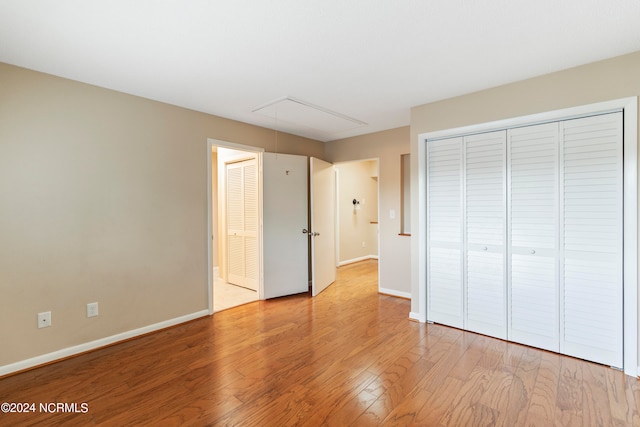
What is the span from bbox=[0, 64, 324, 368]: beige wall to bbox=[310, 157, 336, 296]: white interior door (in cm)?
152

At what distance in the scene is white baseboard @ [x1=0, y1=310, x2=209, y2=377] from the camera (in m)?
2.33

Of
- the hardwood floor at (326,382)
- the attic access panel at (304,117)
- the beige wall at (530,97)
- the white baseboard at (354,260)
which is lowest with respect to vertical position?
the hardwood floor at (326,382)

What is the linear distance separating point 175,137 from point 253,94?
40.7 inches

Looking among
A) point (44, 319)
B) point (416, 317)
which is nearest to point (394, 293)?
point (416, 317)

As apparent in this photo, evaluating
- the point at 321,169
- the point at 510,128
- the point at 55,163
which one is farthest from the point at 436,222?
the point at 55,163

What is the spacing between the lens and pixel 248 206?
14.6 ft

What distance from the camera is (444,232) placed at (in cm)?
319

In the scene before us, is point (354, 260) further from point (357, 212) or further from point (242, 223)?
point (242, 223)

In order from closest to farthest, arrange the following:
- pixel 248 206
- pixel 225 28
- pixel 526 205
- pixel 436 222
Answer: pixel 225 28 → pixel 526 205 → pixel 436 222 → pixel 248 206

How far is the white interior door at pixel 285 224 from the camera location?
4180 millimetres

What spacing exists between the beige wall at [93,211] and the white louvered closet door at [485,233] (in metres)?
2.92

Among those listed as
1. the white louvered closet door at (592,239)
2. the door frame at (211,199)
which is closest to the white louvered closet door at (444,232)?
the white louvered closet door at (592,239)

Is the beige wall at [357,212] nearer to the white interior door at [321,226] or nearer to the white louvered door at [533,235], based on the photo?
the white interior door at [321,226]

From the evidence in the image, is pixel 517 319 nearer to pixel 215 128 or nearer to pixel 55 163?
pixel 215 128
